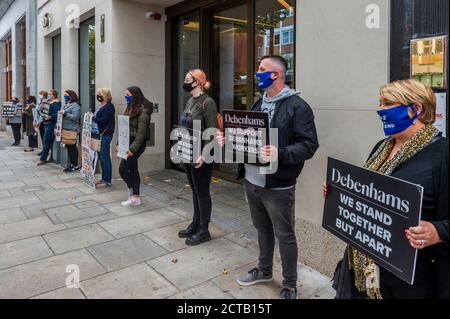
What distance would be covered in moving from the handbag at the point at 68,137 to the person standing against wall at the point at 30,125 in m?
4.13

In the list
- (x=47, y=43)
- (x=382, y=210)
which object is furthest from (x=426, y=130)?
(x=47, y=43)

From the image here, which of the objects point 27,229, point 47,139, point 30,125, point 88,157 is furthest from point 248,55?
point 30,125

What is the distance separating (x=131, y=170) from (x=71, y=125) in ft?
10.6

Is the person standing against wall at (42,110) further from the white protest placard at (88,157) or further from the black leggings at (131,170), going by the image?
the black leggings at (131,170)

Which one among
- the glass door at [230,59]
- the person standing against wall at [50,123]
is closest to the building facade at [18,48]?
the person standing against wall at [50,123]

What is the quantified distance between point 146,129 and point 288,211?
9.44ft

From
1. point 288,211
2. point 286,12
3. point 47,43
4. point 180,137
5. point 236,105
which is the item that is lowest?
point 288,211

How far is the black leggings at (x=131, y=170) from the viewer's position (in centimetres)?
524

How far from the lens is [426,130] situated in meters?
1.86

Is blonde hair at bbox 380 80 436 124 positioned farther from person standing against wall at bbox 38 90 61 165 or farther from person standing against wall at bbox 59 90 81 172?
person standing against wall at bbox 38 90 61 165

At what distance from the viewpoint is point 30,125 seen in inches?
455

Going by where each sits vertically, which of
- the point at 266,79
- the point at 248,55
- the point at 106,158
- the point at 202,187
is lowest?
the point at 202,187

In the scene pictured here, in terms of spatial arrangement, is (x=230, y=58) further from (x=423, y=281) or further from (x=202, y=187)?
(x=423, y=281)
